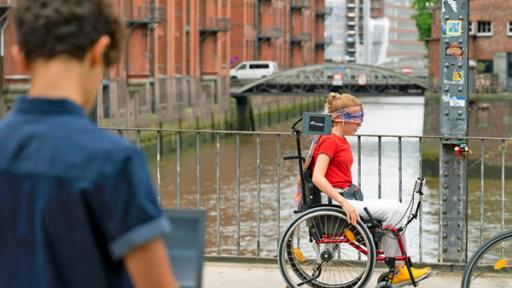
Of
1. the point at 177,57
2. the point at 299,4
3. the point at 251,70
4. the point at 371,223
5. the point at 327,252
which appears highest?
the point at 299,4

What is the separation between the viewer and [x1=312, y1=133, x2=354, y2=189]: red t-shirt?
6.13 m

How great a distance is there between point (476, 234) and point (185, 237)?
2252 centimetres

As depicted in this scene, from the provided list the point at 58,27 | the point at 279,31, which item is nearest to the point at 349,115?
the point at 58,27

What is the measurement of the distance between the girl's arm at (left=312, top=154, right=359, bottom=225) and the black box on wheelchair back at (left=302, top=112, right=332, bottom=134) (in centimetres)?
13

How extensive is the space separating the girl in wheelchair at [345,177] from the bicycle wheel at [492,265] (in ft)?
1.35

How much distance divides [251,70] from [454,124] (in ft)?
208

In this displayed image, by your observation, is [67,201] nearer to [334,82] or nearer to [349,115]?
[349,115]

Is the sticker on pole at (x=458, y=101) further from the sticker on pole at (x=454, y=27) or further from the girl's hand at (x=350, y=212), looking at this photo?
the girl's hand at (x=350, y=212)

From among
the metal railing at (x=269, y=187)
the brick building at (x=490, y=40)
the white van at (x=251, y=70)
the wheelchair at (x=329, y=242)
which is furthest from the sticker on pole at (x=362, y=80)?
the wheelchair at (x=329, y=242)

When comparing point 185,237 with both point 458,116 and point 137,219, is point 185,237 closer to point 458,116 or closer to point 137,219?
point 137,219

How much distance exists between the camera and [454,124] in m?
7.22

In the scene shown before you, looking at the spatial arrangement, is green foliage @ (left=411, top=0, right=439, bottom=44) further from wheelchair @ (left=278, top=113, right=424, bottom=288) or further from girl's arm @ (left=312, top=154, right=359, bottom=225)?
girl's arm @ (left=312, top=154, right=359, bottom=225)

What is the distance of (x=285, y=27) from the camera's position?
84.9 m

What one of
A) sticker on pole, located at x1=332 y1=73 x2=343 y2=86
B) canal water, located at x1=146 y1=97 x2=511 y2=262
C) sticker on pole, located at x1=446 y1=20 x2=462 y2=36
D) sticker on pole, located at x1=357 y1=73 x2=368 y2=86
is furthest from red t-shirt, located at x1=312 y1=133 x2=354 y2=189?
sticker on pole, located at x1=357 y1=73 x2=368 y2=86
